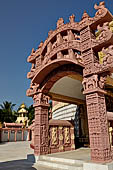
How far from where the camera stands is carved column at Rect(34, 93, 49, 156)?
5.99 meters

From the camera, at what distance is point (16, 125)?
26.5 metres

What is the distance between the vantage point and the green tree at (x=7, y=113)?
29.2 metres

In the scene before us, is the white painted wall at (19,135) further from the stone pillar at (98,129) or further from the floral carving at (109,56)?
the floral carving at (109,56)

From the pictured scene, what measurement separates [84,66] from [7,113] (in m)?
27.8

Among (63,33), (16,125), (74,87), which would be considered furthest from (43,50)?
(16,125)

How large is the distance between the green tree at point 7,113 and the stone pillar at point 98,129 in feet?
89.9

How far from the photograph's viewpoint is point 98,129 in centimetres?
411

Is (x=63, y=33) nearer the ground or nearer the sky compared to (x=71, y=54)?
nearer the sky

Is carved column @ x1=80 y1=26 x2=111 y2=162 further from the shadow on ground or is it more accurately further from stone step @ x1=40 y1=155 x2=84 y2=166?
the shadow on ground

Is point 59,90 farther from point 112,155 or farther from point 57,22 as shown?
point 112,155

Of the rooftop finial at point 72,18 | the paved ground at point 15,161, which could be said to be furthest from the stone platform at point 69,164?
the rooftop finial at point 72,18

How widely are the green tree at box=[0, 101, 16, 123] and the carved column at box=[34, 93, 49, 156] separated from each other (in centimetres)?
2482

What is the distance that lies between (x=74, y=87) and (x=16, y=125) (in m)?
21.1

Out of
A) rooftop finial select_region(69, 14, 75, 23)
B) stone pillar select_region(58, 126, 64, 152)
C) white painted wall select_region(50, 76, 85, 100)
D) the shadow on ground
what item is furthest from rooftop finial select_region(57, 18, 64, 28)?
the shadow on ground
